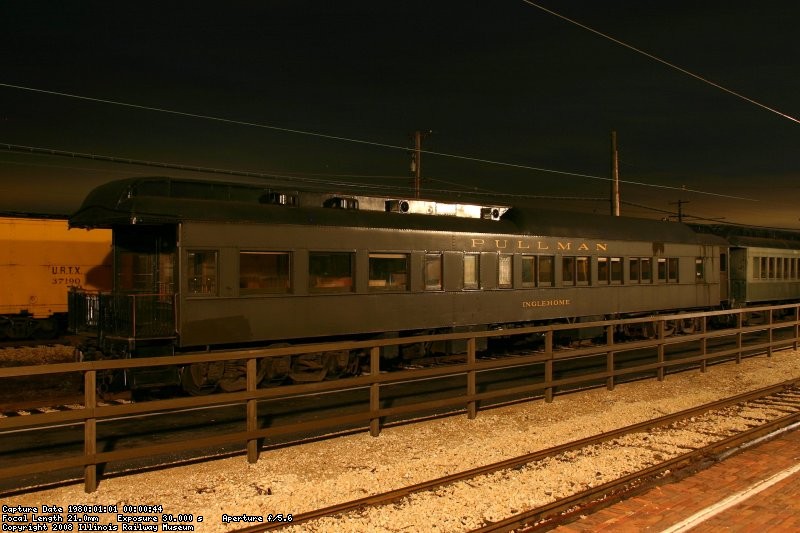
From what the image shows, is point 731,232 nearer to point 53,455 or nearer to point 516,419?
point 516,419

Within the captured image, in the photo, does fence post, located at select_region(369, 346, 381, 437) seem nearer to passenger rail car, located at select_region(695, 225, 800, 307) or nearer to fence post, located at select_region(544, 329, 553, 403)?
fence post, located at select_region(544, 329, 553, 403)

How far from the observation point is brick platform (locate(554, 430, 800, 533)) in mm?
5473

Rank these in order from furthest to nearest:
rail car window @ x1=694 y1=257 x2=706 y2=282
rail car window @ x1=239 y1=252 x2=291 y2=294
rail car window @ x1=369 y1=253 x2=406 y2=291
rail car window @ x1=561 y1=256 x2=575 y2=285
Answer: rail car window @ x1=694 y1=257 x2=706 y2=282
rail car window @ x1=561 y1=256 x2=575 y2=285
rail car window @ x1=369 y1=253 x2=406 y2=291
rail car window @ x1=239 y1=252 x2=291 y2=294

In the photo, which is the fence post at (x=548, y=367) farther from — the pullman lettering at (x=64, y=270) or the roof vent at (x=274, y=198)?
the pullman lettering at (x=64, y=270)

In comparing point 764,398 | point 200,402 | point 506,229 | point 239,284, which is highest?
point 506,229

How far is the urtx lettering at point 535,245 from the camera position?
51.9 feet

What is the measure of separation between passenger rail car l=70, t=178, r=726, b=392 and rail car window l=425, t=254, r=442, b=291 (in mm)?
32

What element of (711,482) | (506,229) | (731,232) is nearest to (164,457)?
(711,482)

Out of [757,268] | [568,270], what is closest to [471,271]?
[568,270]

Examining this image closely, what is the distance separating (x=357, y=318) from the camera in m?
13.3

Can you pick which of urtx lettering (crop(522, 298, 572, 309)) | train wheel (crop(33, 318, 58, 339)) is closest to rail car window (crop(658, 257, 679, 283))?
urtx lettering (crop(522, 298, 572, 309))

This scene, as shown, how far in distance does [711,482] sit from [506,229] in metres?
10.3

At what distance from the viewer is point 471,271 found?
51.1 feet

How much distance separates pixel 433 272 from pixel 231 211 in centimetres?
477
